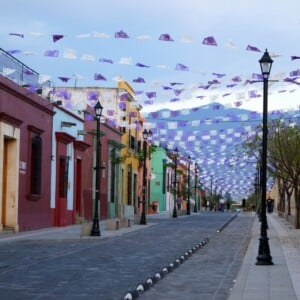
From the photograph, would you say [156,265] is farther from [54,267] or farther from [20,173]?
[20,173]

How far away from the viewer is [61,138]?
36.3 metres

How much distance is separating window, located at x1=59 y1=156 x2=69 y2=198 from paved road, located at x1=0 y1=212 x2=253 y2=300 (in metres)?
11.5

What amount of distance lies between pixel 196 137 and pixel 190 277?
2237 centimetres

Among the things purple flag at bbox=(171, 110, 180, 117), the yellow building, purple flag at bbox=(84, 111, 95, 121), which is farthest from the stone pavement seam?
the yellow building

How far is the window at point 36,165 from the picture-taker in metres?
32.0

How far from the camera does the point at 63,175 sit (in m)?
37.2

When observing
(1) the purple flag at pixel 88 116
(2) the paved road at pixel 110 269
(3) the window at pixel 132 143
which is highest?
(1) the purple flag at pixel 88 116

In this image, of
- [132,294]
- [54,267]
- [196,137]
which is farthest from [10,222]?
[132,294]

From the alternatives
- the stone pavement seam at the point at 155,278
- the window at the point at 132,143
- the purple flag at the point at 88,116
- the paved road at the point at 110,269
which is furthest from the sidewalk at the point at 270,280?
the window at the point at 132,143

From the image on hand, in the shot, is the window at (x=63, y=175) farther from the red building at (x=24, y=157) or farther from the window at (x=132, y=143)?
the window at (x=132, y=143)

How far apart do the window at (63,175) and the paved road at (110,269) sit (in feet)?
37.7

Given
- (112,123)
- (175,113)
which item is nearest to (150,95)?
(175,113)

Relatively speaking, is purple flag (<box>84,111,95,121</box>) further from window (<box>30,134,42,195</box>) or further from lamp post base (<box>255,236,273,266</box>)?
lamp post base (<box>255,236,273,266</box>)

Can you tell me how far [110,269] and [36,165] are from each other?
17536 mm
